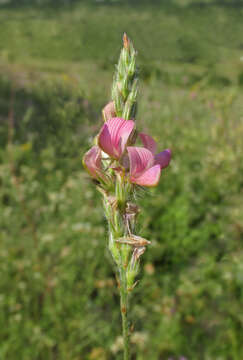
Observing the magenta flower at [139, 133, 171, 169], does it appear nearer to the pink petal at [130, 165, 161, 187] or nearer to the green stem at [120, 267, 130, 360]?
the pink petal at [130, 165, 161, 187]

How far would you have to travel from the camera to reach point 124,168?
2.55 ft

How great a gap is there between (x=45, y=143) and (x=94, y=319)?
289 centimetres

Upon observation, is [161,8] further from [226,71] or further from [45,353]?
[45,353]

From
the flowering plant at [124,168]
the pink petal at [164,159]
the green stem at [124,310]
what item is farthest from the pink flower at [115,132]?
the green stem at [124,310]

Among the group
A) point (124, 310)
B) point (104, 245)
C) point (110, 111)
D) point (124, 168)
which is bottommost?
point (104, 245)

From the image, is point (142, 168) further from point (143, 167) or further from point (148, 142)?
point (148, 142)

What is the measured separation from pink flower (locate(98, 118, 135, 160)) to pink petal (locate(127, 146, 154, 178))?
0.03 meters

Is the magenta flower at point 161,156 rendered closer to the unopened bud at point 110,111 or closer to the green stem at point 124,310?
the unopened bud at point 110,111

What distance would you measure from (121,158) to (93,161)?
0.23 ft

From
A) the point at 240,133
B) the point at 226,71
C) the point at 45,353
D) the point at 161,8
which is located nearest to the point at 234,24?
the point at 161,8

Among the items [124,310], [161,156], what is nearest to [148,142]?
[161,156]

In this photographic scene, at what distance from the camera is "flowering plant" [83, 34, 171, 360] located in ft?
2.44

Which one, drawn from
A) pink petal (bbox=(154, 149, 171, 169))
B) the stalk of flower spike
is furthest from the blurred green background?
the stalk of flower spike

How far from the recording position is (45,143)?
452cm
